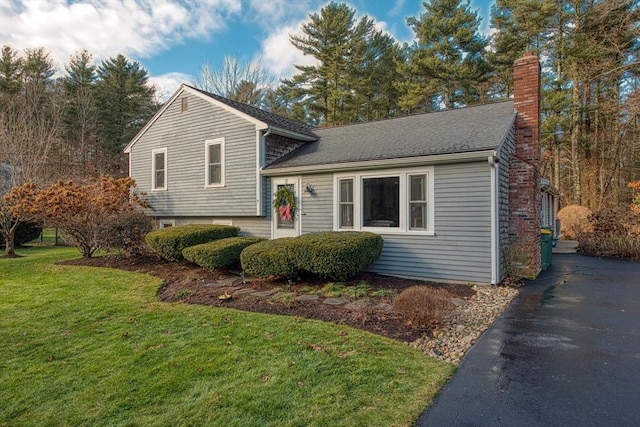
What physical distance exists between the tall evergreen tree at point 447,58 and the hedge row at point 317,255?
49.6 feet

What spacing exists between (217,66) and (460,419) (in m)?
26.8

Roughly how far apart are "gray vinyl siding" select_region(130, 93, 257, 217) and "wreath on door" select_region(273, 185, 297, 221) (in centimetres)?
77

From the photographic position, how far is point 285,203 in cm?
970

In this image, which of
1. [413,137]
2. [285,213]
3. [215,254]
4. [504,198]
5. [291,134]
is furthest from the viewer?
[291,134]

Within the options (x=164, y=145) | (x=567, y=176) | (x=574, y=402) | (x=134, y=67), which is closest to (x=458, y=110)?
(x=574, y=402)

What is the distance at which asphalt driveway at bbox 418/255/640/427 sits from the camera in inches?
104

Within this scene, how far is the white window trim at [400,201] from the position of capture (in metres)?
7.55

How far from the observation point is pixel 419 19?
68.7 ft

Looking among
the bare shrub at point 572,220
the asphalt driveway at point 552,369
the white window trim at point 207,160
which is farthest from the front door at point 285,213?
the bare shrub at point 572,220

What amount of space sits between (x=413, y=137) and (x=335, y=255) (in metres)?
4.15

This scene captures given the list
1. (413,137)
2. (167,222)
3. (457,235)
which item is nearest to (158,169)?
(167,222)

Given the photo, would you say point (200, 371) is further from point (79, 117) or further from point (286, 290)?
point (79, 117)

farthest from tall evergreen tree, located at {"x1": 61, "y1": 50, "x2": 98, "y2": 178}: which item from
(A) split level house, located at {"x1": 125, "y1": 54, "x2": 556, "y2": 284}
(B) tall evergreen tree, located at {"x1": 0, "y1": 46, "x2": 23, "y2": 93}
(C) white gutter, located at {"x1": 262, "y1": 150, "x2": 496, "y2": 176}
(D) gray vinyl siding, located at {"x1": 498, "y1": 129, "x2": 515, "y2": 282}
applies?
(D) gray vinyl siding, located at {"x1": 498, "y1": 129, "x2": 515, "y2": 282}

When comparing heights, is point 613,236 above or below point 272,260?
above
